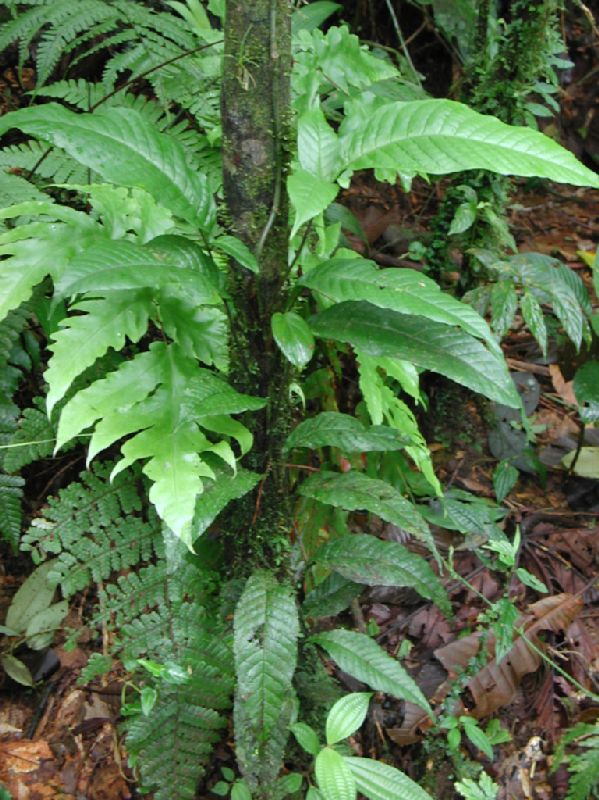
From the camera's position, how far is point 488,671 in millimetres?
2285

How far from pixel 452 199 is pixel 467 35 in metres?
1.24

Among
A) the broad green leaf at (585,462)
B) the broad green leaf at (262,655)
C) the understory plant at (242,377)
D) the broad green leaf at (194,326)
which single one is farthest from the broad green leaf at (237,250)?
the broad green leaf at (585,462)

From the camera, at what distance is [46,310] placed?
6.78 feet

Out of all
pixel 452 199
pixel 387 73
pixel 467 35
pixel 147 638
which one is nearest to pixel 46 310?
Answer: pixel 147 638

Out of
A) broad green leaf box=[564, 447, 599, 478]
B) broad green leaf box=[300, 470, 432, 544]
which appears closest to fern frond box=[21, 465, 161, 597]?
broad green leaf box=[300, 470, 432, 544]

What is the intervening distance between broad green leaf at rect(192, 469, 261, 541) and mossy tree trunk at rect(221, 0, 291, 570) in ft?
0.43

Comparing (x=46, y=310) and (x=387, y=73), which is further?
(x=387, y=73)

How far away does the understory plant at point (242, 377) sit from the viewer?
143 cm

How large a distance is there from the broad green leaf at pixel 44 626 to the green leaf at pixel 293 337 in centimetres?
124

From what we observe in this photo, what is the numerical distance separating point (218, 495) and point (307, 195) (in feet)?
1.99

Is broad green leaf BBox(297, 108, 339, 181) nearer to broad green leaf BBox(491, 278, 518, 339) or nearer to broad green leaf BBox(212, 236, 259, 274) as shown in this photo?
broad green leaf BBox(212, 236, 259, 274)

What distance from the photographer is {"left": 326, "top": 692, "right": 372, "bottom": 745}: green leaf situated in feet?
5.81

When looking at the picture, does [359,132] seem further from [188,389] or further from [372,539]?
[372,539]

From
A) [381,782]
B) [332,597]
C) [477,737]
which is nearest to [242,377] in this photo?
[332,597]
